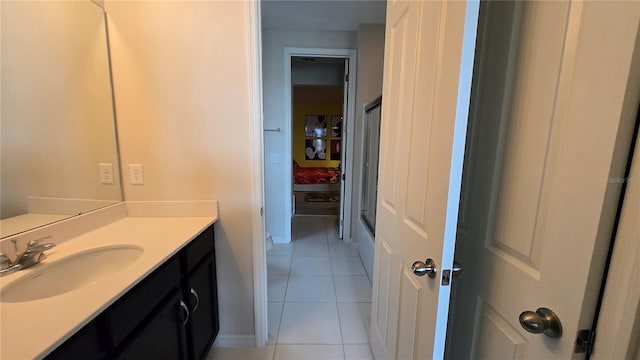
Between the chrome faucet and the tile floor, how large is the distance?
1.09 m

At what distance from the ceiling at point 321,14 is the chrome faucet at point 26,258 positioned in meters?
2.49

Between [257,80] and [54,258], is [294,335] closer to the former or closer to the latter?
[54,258]

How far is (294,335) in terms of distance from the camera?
5.71 feet

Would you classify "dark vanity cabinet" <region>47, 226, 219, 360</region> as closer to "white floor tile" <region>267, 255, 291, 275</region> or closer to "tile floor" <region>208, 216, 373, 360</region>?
"tile floor" <region>208, 216, 373, 360</region>

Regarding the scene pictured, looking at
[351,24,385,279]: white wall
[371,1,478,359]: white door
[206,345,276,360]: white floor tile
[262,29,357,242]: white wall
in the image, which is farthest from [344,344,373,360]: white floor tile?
[262,29,357,242]: white wall

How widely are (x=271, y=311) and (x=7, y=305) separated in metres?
1.52

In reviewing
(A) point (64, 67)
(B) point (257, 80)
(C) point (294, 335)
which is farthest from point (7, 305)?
(C) point (294, 335)

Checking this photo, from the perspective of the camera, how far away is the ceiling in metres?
2.43

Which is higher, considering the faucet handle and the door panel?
the faucet handle

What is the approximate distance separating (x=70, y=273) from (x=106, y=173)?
61cm

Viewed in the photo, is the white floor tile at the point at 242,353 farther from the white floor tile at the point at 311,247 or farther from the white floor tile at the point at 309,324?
the white floor tile at the point at 311,247

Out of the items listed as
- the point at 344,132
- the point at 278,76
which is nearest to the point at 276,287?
the point at 344,132

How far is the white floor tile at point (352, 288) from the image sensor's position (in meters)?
2.16

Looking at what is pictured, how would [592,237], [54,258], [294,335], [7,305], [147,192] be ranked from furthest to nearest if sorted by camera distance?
[294,335], [147,192], [54,258], [7,305], [592,237]
